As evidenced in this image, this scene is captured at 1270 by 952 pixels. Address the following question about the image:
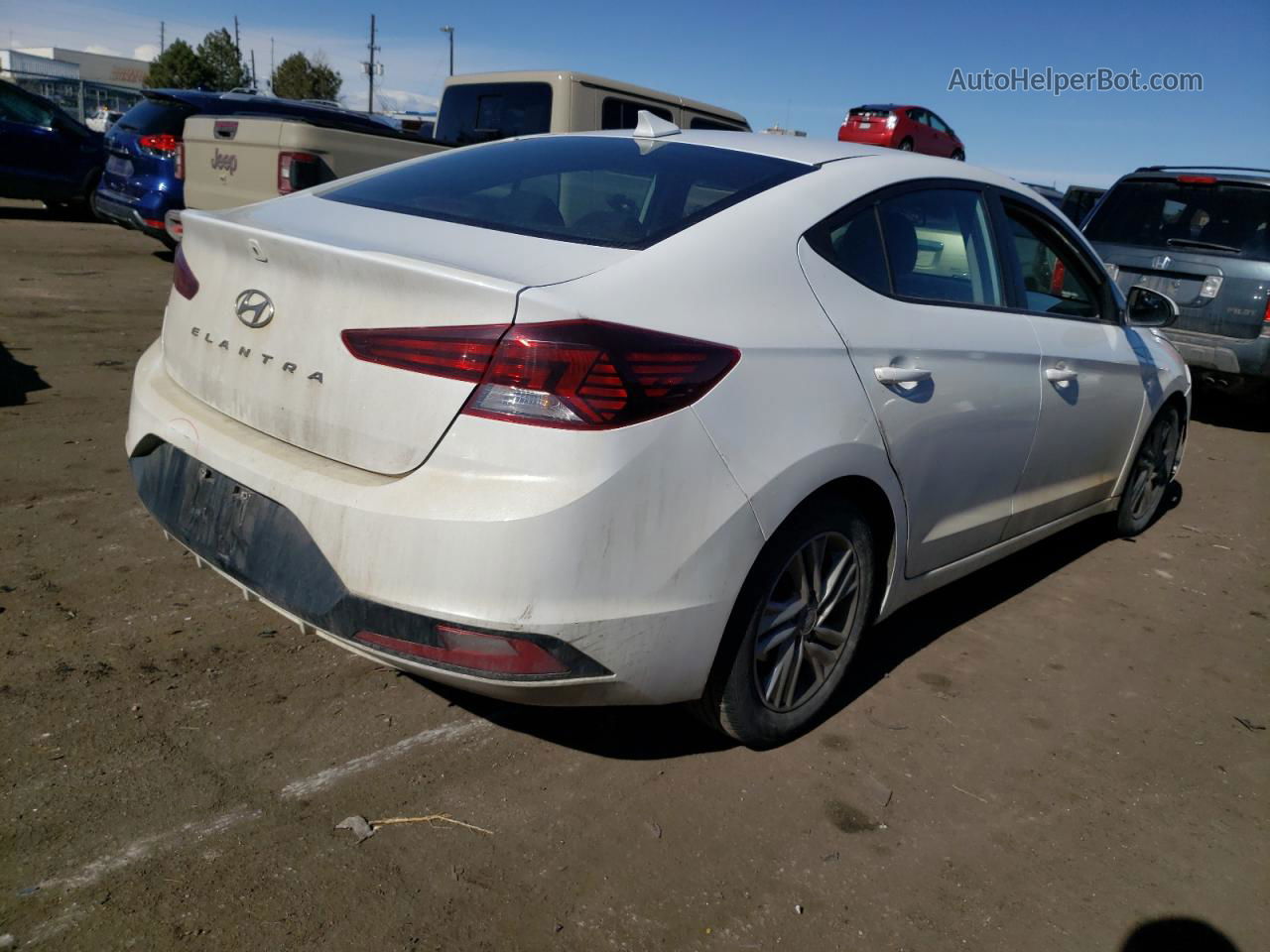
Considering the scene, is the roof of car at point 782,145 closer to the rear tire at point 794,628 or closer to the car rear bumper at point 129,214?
the rear tire at point 794,628

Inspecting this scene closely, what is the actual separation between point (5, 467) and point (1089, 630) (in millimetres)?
4577

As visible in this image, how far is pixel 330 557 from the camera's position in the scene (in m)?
2.31

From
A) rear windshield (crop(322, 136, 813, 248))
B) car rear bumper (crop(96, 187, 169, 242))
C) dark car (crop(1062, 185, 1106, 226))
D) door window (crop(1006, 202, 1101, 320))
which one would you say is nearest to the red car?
dark car (crop(1062, 185, 1106, 226))

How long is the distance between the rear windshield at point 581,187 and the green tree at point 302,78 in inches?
2442

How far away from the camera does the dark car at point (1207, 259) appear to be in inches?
295

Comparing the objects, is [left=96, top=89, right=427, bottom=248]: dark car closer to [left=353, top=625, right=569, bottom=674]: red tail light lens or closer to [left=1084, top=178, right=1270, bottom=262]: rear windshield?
[left=1084, top=178, right=1270, bottom=262]: rear windshield

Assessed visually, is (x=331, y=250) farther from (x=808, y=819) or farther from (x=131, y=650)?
(x=808, y=819)

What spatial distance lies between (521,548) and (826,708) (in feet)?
4.96

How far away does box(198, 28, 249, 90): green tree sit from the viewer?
5969 cm

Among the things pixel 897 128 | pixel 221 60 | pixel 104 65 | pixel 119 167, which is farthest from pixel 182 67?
pixel 119 167

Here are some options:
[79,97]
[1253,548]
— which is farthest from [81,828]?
[79,97]

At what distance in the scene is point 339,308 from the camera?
2.40 m

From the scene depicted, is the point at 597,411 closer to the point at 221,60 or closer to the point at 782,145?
the point at 782,145

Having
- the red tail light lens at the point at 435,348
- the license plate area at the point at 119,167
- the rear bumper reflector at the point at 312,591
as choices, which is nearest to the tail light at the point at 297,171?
the license plate area at the point at 119,167
